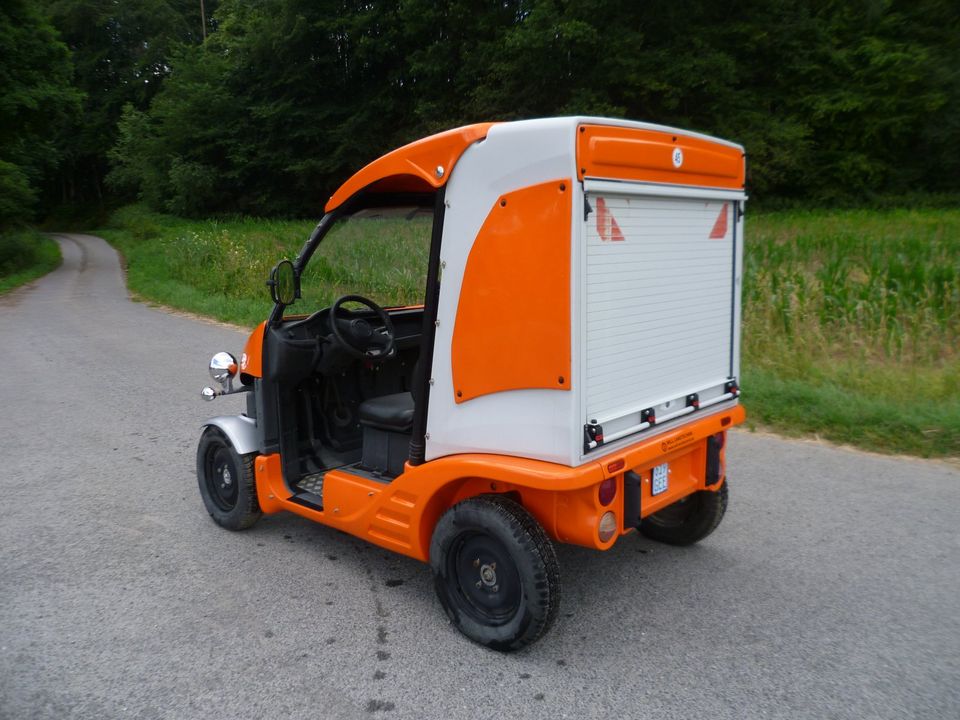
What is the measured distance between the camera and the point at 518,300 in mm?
2939

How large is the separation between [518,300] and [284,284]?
5.40 ft

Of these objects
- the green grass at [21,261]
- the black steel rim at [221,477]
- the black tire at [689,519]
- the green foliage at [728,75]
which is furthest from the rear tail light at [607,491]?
the green foliage at [728,75]

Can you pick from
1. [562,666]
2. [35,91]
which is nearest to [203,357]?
[562,666]

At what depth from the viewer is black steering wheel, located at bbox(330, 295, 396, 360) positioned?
4086 millimetres

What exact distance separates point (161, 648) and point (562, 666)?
1717 millimetres

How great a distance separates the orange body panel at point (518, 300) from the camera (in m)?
2.81

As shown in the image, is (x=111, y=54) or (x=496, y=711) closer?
(x=496, y=711)

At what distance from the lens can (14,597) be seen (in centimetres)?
373

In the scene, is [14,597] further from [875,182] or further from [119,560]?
[875,182]

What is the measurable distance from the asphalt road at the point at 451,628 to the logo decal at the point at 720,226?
5.60ft

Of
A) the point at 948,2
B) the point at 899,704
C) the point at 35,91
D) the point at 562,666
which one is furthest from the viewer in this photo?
the point at 948,2

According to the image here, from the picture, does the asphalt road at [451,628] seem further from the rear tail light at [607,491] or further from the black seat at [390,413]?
the black seat at [390,413]

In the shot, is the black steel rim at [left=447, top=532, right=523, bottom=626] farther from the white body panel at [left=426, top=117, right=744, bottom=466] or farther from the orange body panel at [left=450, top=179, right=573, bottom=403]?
the orange body panel at [left=450, top=179, right=573, bottom=403]

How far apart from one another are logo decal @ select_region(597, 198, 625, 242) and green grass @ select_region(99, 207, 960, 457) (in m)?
1.30
